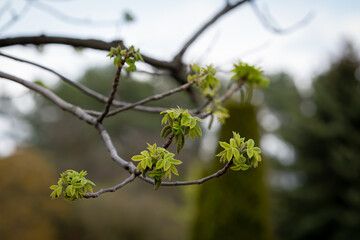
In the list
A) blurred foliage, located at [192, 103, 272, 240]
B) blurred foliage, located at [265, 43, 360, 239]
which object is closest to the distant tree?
blurred foliage, located at [192, 103, 272, 240]

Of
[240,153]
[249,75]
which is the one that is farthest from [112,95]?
[249,75]

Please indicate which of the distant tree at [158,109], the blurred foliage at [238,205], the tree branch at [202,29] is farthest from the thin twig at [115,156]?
the blurred foliage at [238,205]

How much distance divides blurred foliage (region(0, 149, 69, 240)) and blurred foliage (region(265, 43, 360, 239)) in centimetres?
801

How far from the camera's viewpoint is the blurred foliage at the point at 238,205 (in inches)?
275

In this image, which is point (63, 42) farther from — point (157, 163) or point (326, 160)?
point (326, 160)

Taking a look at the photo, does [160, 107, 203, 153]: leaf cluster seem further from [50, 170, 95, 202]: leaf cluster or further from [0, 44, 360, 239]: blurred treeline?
[0, 44, 360, 239]: blurred treeline

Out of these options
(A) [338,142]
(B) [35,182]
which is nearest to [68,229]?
(B) [35,182]

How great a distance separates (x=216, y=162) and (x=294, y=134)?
716 cm

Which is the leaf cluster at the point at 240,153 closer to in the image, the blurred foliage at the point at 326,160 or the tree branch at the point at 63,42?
the tree branch at the point at 63,42

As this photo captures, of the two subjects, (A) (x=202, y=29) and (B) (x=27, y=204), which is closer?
(A) (x=202, y=29)

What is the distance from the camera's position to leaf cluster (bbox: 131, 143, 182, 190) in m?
1.08

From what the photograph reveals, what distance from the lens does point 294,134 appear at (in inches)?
Answer: 527

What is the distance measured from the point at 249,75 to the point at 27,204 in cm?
1134

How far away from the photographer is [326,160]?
12.6 m
